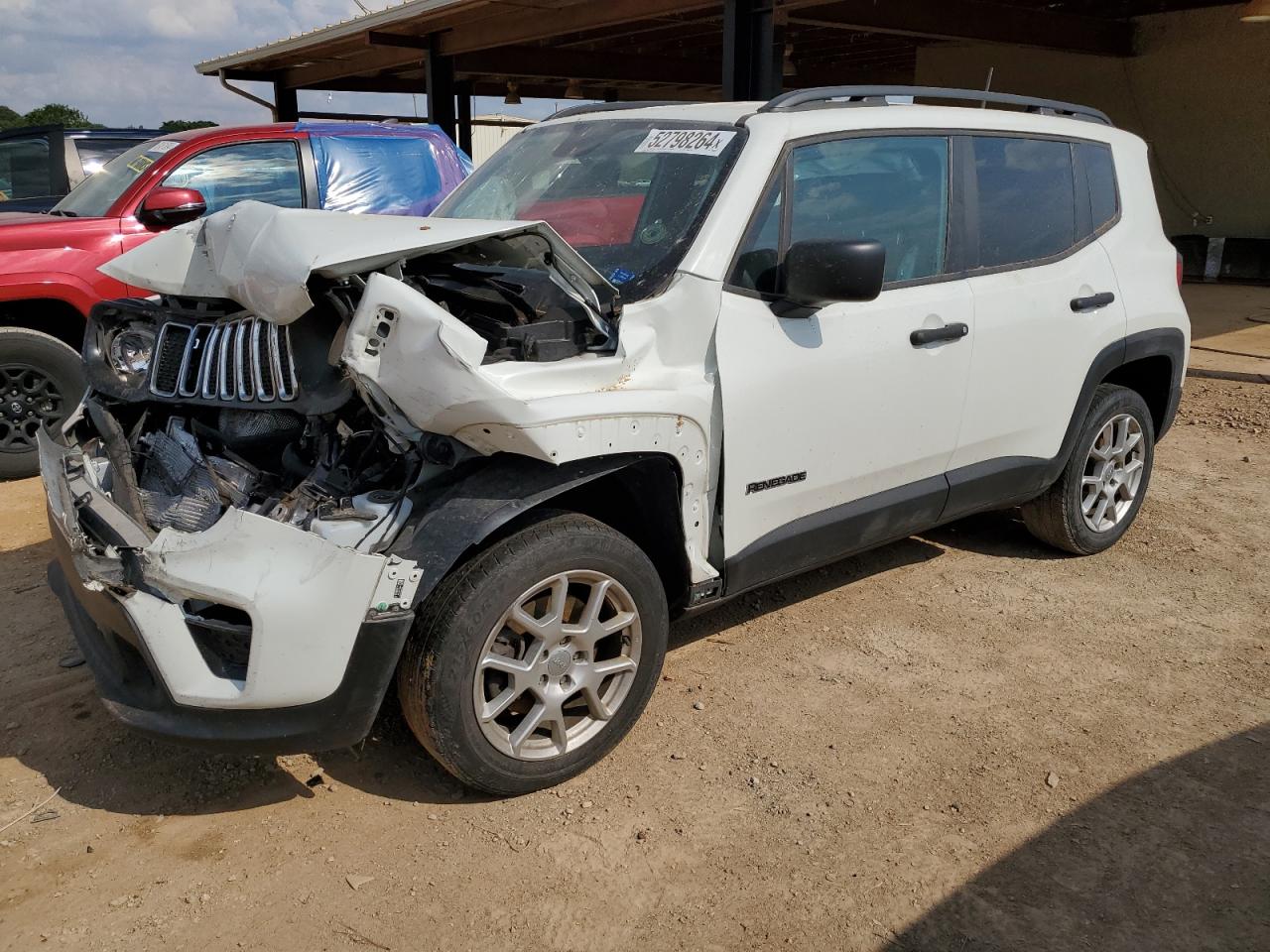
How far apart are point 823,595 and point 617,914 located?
2.09 metres

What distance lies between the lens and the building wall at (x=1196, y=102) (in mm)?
13102

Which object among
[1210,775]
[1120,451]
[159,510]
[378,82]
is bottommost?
[1210,775]

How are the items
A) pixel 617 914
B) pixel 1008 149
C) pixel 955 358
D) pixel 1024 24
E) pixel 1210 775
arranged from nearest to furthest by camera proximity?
pixel 617 914 < pixel 1210 775 < pixel 955 358 < pixel 1008 149 < pixel 1024 24

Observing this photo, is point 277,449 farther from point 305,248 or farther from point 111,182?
point 111,182

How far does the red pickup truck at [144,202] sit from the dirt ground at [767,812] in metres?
2.25

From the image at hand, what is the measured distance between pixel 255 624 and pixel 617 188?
6.40 feet

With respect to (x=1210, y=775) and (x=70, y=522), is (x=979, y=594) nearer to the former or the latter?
(x=1210, y=775)

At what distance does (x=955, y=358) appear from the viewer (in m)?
3.86

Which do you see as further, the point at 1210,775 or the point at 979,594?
the point at 979,594

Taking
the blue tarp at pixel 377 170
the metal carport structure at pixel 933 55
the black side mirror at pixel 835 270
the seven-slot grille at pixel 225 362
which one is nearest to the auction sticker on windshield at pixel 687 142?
the black side mirror at pixel 835 270

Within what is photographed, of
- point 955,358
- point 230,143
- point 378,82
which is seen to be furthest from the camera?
point 378,82

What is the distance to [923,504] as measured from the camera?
399cm

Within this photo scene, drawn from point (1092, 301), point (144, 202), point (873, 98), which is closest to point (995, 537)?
point (1092, 301)

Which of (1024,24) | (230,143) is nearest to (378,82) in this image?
(1024,24)
